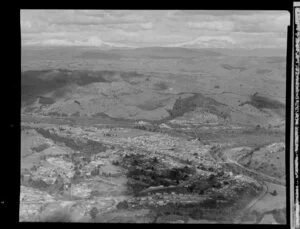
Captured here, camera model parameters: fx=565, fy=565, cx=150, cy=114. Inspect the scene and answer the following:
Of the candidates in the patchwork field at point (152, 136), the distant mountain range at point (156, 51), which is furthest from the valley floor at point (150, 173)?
the distant mountain range at point (156, 51)

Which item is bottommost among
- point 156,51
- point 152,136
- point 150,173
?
point 150,173

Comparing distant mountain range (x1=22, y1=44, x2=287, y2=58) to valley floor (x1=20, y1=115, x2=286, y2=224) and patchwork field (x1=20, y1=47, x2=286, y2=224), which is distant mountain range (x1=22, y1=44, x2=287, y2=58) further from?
valley floor (x1=20, y1=115, x2=286, y2=224)

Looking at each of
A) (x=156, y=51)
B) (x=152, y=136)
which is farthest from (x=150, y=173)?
(x=156, y=51)

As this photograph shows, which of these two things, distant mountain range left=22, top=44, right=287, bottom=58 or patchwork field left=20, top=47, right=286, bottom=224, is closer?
patchwork field left=20, top=47, right=286, bottom=224

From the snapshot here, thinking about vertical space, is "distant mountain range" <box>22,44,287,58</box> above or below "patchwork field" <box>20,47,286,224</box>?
above

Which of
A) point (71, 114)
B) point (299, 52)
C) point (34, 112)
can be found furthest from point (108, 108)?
point (299, 52)

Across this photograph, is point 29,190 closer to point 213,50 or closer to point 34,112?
point 34,112

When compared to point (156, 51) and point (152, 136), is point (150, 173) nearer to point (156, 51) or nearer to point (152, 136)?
point (152, 136)

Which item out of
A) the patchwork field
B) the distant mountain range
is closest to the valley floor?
the patchwork field

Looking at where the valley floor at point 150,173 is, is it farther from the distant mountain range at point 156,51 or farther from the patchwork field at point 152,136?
the distant mountain range at point 156,51

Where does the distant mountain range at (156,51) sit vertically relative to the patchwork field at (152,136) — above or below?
above
